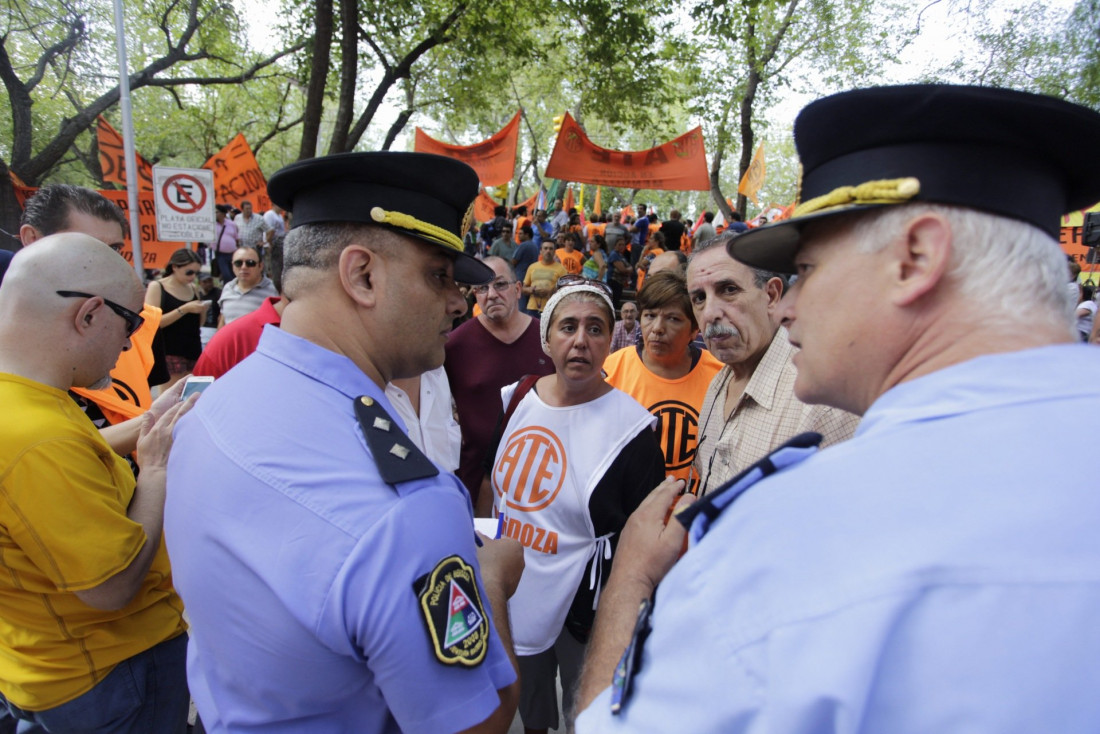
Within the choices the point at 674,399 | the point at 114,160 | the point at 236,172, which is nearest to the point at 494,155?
the point at 236,172

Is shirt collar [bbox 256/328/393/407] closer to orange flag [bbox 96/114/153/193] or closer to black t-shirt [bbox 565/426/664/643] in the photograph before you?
black t-shirt [bbox 565/426/664/643]

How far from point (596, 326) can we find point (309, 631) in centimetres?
198

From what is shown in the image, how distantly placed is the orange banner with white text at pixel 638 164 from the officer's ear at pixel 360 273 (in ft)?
31.4

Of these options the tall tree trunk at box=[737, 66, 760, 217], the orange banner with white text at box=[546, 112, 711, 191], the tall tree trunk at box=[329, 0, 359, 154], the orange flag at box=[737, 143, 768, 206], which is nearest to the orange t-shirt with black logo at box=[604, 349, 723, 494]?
the tall tree trunk at box=[329, 0, 359, 154]

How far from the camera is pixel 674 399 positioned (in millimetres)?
3162

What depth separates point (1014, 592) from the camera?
22.8 inches

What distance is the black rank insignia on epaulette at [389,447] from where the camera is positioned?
3.40 ft

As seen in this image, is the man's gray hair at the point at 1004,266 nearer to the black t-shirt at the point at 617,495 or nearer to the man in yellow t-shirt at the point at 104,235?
the black t-shirt at the point at 617,495

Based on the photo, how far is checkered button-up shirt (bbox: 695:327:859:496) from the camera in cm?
186

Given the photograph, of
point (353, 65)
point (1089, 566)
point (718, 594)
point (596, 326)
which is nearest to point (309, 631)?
point (718, 594)

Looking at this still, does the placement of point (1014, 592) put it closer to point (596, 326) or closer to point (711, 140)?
point (596, 326)

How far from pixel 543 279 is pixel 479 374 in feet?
16.7

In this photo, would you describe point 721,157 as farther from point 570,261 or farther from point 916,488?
point 916,488

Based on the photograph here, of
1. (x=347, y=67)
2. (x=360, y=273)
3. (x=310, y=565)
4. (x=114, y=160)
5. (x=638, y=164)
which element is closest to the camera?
(x=310, y=565)
